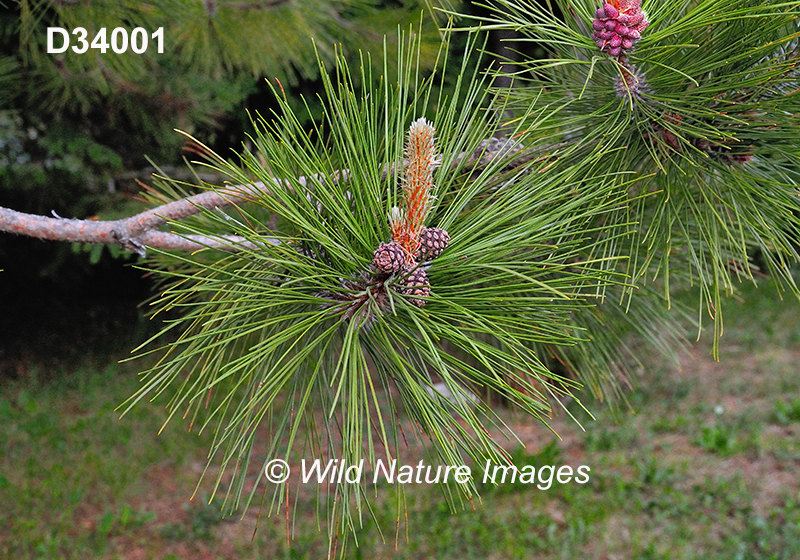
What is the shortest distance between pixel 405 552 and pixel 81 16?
2487 millimetres

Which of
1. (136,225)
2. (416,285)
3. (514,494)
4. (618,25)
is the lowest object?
(416,285)

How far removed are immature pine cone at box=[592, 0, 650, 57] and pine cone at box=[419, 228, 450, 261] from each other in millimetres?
330

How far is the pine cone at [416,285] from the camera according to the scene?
0.80 meters

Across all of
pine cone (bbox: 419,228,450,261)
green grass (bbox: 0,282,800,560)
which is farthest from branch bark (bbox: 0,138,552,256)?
green grass (bbox: 0,282,800,560)

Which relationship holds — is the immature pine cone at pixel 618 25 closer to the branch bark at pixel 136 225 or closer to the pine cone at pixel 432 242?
the branch bark at pixel 136 225

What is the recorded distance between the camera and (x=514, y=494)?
3.45 metres

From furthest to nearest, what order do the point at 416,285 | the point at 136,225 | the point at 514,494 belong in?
1. the point at 514,494
2. the point at 136,225
3. the point at 416,285

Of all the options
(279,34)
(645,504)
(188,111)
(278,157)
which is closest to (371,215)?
(278,157)

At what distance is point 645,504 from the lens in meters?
3.19

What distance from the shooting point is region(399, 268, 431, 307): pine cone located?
31.5 inches

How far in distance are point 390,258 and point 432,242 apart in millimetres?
63

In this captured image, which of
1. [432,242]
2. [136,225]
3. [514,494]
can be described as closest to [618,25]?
[432,242]

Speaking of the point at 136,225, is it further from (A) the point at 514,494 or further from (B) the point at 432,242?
(A) the point at 514,494

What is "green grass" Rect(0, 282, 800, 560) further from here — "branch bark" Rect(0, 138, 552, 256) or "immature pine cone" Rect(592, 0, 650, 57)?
"immature pine cone" Rect(592, 0, 650, 57)
